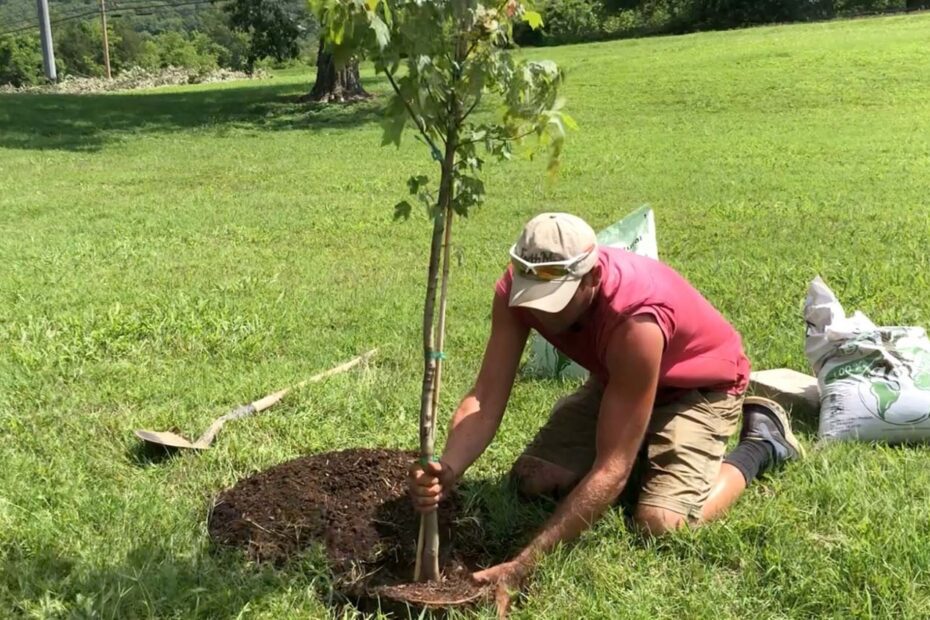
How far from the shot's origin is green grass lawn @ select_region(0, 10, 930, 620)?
2506mm

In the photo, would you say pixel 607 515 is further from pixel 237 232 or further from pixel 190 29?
pixel 190 29

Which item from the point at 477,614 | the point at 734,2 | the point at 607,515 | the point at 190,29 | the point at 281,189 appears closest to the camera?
the point at 477,614

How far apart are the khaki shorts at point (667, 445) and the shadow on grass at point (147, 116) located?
11903mm

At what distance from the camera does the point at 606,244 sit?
411cm

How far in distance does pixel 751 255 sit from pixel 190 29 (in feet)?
310

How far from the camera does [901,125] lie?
11867 mm

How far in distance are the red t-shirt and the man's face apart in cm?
6

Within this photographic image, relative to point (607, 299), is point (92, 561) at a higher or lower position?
lower

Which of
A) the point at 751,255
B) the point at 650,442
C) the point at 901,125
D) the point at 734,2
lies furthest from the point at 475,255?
the point at 734,2

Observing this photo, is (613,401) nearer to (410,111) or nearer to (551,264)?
(551,264)

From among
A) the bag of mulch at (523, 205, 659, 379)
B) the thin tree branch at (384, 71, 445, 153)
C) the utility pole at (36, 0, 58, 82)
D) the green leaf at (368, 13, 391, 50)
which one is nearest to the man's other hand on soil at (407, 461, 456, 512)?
the thin tree branch at (384, 71, 445, 153)

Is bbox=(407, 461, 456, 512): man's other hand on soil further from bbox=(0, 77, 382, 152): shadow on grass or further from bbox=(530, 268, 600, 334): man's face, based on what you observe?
bbox=(0, 77, 382, 152): shadow on grass

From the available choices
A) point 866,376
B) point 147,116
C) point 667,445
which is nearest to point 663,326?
point 667,445

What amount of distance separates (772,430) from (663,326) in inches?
34.8
